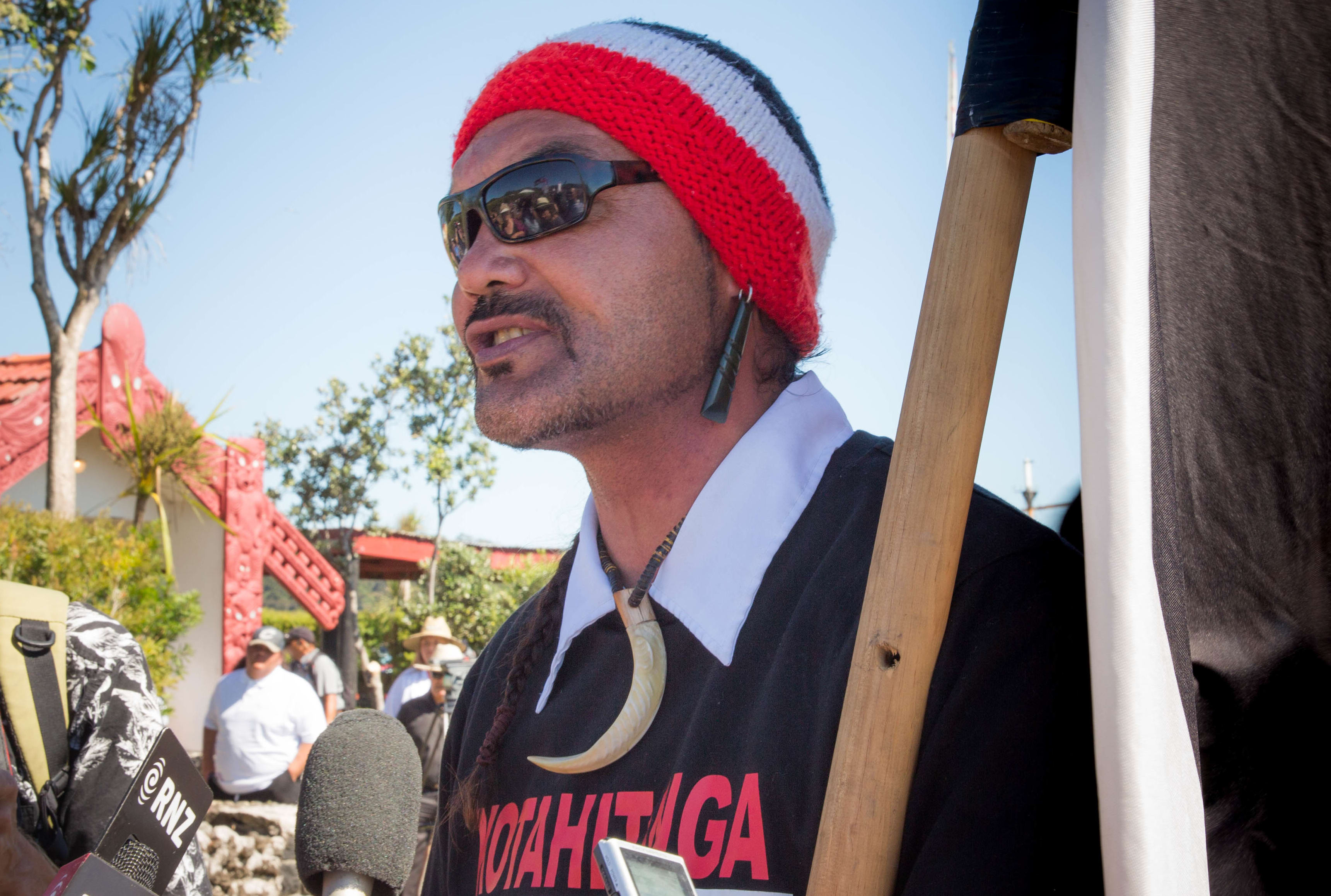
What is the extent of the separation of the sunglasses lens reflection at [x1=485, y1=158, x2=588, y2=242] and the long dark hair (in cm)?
62

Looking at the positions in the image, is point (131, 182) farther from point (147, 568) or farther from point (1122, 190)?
point (1122, 190)

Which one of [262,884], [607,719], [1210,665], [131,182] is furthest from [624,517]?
[131,182]

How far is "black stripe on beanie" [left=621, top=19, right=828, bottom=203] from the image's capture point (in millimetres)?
1945

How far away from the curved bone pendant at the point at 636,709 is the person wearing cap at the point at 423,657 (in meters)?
6.68

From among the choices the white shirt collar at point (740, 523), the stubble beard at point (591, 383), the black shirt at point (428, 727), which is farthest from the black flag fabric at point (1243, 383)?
the black shirt at point (428, 727)

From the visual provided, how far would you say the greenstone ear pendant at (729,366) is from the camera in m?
1.72

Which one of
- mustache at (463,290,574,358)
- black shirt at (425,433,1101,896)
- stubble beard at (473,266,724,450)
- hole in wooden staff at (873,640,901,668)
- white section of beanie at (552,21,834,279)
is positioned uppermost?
white section of beanie at (552,21,834,279)

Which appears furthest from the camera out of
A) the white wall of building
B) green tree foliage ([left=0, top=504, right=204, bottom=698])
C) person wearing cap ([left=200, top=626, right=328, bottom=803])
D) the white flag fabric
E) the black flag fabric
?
the white wall of building

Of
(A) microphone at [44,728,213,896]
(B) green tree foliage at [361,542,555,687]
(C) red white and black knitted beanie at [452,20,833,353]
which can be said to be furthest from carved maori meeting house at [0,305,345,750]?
(C) red white and black knitted beanie at [452,20,833,353]

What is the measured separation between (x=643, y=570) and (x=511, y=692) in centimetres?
33

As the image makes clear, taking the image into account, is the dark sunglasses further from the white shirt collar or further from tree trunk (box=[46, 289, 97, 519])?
tree trunk (box=[46, 289, 97, 519])

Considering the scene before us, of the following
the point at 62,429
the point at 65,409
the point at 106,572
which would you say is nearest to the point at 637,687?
the point at 106,572

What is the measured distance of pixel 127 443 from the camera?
498 inches

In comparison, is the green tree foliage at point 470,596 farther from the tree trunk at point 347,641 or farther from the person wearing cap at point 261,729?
the person wearing cap at point 261,729
